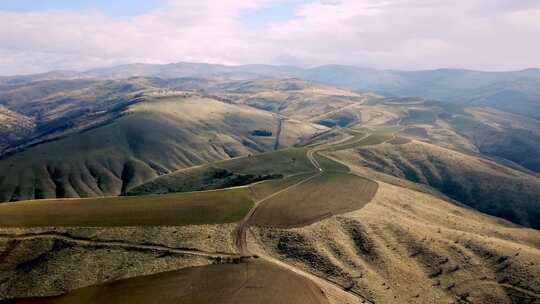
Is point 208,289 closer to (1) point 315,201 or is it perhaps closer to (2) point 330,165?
(1) point 315,201

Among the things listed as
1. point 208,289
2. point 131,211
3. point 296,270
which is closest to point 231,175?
point 131,211

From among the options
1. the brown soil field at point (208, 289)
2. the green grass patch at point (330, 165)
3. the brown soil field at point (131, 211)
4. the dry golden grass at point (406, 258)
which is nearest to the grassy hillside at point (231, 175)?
the green grass patch at point (330, 165)

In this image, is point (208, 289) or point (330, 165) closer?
point (208, 289)

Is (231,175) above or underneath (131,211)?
underneath

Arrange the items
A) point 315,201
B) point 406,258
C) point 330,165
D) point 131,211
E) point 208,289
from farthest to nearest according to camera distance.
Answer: point 330,165 < point 315,201 < point 131,211 < point 406,258 < point 208,289

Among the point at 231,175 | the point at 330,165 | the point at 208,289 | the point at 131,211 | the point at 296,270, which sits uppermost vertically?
the point at 330,165

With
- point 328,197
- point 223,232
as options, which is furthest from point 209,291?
point 328,197

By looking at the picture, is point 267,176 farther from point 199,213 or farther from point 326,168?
point 199,213

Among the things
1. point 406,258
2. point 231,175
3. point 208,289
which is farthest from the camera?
point 231,175
